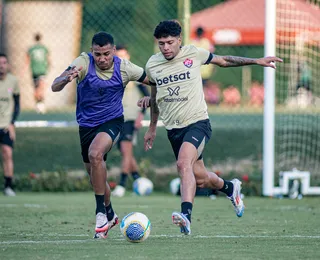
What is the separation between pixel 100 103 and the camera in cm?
930

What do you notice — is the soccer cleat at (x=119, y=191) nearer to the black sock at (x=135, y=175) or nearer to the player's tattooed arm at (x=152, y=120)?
the black sock at (x=135, y=175)

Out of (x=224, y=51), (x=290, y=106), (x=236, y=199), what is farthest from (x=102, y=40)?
(x=224, y=51)

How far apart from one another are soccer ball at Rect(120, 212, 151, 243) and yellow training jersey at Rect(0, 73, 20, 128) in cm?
698

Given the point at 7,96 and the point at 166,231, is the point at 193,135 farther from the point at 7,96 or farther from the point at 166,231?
the point at 7,96

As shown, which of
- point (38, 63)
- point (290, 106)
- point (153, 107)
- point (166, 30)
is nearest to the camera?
point (166, 30)

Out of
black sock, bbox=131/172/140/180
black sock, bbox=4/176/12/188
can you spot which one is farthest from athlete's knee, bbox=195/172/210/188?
black sock, bbox=4/176/12/188

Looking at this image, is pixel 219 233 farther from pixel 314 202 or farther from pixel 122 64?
pixel 314 202

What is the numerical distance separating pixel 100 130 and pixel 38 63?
1315 cm

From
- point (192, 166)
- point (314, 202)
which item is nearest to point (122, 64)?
point (192, 166)

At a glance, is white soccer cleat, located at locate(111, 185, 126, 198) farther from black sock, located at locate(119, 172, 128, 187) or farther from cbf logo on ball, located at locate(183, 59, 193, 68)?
cbf logo on ball, located at locate(183, 59, 193, 68)

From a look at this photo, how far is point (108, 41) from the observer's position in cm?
905

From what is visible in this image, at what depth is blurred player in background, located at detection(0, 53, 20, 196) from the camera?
14852 millimetres

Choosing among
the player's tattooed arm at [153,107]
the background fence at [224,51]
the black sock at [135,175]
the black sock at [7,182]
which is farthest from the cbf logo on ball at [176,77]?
the background fence at [224,51]

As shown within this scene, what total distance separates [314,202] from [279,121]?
3572 mm
